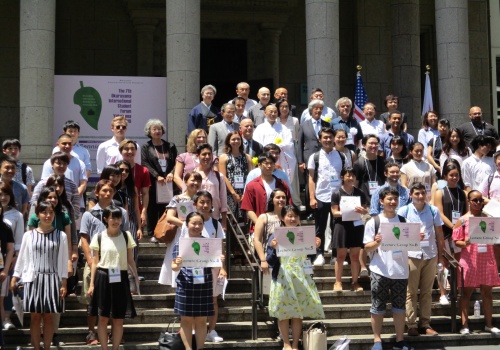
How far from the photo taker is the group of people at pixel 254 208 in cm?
1223

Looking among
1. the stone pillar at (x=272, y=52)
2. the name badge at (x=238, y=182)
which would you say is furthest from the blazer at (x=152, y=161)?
the stone pillar at (x=272, y=52)

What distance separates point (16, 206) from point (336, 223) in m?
4.90

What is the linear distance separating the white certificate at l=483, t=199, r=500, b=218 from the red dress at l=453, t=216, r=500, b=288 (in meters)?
0.52

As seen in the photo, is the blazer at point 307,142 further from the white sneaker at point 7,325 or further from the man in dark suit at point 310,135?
the white sneaker at point 7,325

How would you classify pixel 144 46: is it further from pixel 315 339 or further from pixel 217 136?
pixel 315 339

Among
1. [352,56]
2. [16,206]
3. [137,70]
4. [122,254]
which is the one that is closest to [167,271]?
[122,254]

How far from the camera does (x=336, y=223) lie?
1481cm

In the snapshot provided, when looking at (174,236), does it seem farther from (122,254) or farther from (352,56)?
(352,56)

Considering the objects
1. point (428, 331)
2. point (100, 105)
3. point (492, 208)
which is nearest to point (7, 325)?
point (428, 331)

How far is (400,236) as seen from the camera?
43.1 ft

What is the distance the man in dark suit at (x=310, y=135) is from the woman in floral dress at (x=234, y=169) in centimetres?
168

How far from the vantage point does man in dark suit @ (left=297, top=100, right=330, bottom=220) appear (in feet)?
55.6

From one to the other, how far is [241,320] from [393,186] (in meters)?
3.14

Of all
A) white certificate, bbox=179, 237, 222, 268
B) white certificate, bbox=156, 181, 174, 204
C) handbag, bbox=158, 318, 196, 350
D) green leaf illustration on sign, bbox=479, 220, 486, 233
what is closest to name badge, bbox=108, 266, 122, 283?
white certificate, bbox=179, 237, 222, 268
